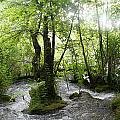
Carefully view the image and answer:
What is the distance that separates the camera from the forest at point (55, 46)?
14.5 meters

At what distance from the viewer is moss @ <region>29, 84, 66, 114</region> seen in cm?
1345

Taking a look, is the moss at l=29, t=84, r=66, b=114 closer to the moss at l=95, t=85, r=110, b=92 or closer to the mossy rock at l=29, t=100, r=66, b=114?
the mossy rock at l=29, t=100, r=66, b=114

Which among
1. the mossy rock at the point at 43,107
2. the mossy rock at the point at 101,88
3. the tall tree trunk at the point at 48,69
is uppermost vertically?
the tall tree trunk at the point at 48,69

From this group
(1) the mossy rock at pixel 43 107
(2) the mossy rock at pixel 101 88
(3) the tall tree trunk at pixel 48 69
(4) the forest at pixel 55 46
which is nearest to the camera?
(1) the mossy rock at pixel 43 107

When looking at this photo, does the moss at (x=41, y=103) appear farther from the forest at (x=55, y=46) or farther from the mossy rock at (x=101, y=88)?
the mossy rock at (x=101, y=88)

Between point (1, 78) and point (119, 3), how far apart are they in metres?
10.1

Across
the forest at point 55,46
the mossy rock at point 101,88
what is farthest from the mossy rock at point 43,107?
the mossy rock at point 101,88

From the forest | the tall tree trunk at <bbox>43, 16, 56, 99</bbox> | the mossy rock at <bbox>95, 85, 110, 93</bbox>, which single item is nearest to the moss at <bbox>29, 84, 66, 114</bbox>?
the forest

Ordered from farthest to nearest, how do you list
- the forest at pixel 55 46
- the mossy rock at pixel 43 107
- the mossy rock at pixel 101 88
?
the mossy rock at pixel 101 88 < the forest at pixel 55 46 < the mossy rock at pixel 43 107

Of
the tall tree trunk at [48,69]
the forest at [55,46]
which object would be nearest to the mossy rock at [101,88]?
the forest at [55,46]

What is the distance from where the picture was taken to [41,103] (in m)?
14.3

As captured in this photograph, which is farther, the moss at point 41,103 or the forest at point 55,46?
the forest at point 55,46

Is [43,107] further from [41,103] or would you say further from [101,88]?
[101,88]

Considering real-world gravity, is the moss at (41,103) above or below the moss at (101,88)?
above
